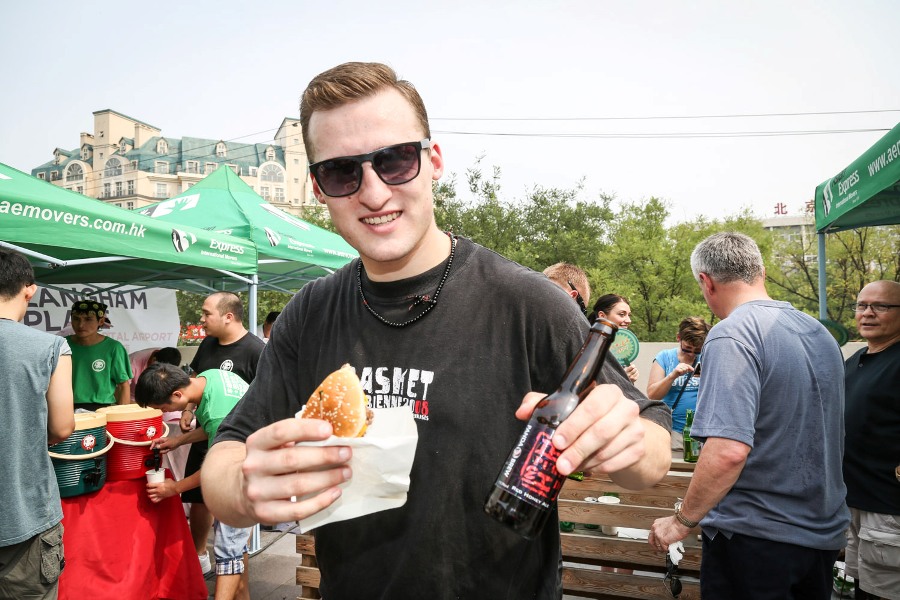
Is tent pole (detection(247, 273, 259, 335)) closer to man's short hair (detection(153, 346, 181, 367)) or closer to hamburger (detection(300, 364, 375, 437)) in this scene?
man's short hair (detection(153, 346, 181, 367))

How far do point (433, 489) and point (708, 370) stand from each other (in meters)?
1.98

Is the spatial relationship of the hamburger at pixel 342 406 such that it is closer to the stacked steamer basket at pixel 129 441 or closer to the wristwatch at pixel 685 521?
the wristwatch at pixel 685 521

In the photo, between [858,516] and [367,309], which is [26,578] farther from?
[858,516]

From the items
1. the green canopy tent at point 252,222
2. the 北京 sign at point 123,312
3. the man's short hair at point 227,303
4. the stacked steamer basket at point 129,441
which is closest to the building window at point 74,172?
the 北京 sign at point 123,312

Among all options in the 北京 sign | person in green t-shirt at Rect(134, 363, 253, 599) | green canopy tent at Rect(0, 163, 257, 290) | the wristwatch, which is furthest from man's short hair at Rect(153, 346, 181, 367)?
the wristwatch

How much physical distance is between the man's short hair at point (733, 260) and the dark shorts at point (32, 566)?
3.97 meters

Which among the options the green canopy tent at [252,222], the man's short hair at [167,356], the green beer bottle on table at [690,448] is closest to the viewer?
the green beer bottle on table at [690,448]

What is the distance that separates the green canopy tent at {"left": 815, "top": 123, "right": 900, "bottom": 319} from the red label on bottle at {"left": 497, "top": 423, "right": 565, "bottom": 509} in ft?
11.3

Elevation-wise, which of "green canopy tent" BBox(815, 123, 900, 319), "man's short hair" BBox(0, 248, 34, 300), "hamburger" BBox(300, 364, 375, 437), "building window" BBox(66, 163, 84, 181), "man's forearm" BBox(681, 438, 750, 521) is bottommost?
"man's forearm" BBox(681, 438, 750, 521)

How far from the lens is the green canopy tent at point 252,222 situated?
7695 mm

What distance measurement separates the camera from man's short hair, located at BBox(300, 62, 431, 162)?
1.48 metres

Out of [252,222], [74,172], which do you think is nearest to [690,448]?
[252,222]

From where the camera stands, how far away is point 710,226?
27656mm

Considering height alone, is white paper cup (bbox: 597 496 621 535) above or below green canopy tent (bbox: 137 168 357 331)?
below
